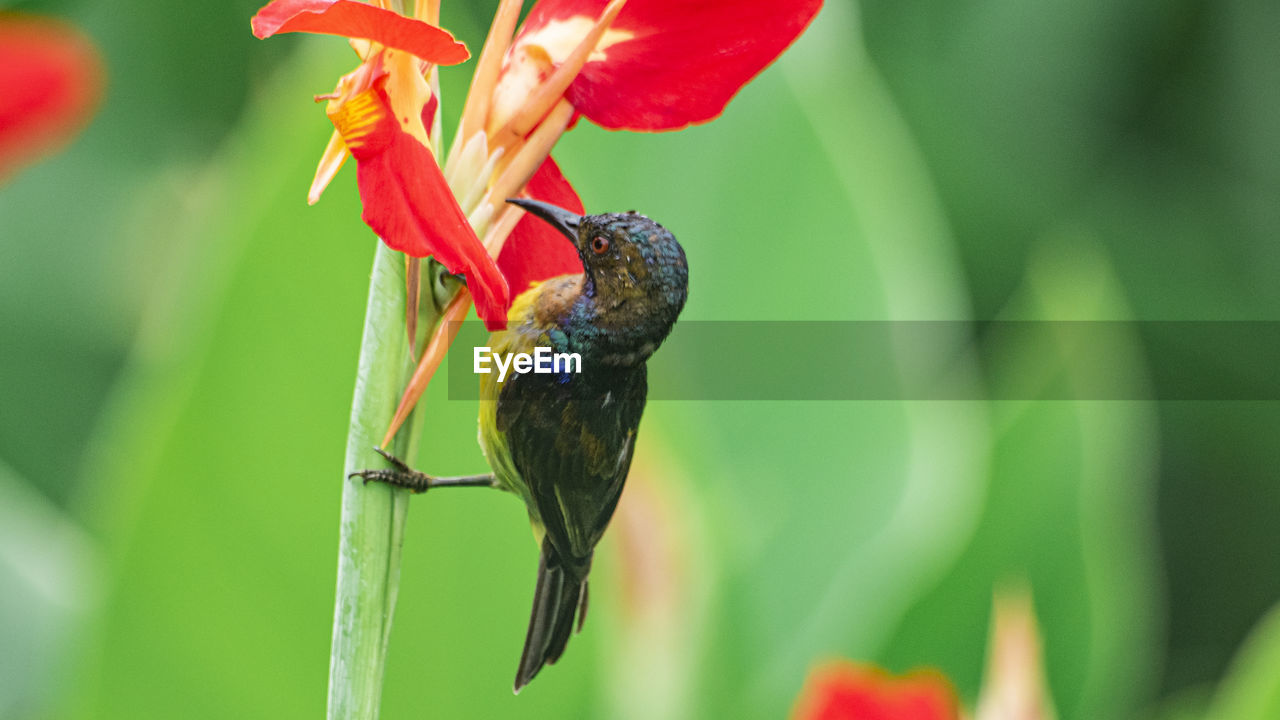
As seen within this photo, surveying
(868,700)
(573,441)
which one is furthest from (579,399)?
(868,700)

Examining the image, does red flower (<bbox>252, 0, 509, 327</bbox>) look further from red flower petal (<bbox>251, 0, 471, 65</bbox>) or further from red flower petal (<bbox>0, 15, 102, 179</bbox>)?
red flower petal (<bbox>0, 15, 102, 179</bbox>)

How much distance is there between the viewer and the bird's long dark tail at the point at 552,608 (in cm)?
19

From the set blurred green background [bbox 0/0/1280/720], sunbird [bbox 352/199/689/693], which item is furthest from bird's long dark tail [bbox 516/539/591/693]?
blurred green background [bbox 0/0/1280/720]

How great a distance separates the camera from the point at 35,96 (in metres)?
0.28

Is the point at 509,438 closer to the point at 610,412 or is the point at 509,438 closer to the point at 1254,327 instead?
the point at 610,412

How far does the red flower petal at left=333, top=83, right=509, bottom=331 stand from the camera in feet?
0.48

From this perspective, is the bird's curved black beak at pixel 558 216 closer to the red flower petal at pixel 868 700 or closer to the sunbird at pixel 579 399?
the sunbird at pixel 579 399

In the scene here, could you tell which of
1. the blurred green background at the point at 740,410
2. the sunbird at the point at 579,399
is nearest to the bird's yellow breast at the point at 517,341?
the sunbird at the point at 579,399

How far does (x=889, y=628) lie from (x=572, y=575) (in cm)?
32

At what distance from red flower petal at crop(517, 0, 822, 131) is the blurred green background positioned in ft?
0.43

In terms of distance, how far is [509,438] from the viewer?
0.19 meters

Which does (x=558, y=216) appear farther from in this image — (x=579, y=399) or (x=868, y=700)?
(x=868, y=700)

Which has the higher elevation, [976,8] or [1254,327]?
[976,8]

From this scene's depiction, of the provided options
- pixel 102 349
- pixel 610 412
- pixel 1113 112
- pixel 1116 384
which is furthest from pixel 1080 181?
pixel 610 412
